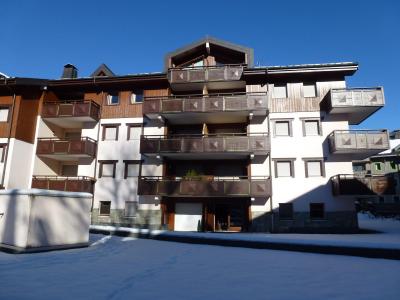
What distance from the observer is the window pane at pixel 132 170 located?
23552mm

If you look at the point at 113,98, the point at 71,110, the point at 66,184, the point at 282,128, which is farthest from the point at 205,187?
the point at 71,110

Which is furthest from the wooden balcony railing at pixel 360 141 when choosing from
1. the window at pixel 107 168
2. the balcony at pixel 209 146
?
the window at pixel 107 168

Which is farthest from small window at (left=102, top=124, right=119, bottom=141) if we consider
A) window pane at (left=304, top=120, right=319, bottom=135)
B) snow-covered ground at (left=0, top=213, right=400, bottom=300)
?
snow-covered ground at (left=0, top=213, right=400, bottom=300)

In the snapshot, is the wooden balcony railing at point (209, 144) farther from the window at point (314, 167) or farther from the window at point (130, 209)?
the window at point (130, 209)

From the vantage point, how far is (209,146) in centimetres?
2172

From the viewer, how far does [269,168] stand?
22.1 m

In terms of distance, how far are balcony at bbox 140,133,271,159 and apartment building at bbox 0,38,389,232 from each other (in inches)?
3.0

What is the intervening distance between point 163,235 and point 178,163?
446 inches

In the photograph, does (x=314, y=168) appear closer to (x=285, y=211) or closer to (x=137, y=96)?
(x=285, y=211)

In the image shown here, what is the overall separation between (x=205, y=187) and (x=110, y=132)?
31.9ft

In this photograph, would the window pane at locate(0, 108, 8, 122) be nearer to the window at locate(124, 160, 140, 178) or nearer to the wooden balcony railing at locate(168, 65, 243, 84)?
the window at locate(124, 160, 140, 178)

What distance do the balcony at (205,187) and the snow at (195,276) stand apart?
11138 millimetres

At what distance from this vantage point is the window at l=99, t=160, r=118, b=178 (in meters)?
23.9

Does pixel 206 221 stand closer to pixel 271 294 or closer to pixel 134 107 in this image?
pixel 134 107
